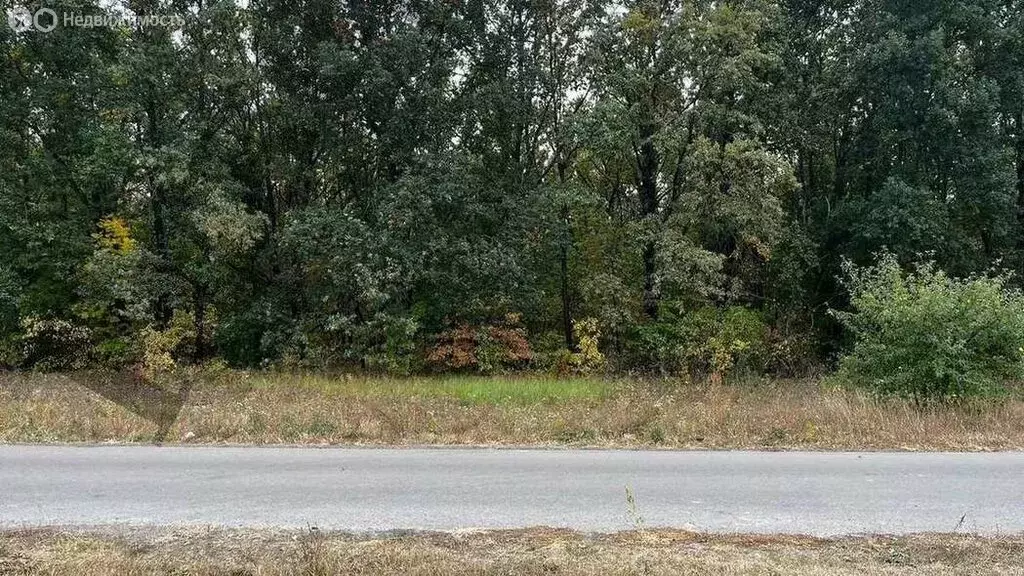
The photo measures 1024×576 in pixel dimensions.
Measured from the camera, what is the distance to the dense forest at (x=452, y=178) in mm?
19859

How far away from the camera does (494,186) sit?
851 inches

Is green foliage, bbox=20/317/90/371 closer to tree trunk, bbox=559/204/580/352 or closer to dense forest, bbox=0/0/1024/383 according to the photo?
dense forest, bbox=0/0/1024/383

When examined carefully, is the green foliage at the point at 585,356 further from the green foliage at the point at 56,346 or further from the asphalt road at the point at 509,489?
the green foliage at the point at 56,346

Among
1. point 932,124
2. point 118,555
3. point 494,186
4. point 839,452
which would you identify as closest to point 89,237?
point 494,186

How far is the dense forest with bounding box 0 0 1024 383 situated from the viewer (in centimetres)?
1986

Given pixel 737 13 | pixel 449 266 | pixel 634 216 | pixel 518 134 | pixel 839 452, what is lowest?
pixel 839 452

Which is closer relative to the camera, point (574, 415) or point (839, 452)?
point (839, 452)

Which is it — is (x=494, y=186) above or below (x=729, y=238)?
above

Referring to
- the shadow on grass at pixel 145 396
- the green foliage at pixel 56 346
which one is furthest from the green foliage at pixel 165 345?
the green foliage at pixel 56 346

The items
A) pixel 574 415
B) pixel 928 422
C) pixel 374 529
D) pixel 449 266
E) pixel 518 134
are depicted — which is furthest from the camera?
pixel 518 134

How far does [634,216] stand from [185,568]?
827 inches

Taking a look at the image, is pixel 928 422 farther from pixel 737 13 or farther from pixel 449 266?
pixel 737 13

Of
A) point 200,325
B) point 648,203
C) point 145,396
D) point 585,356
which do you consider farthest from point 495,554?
point 648,203

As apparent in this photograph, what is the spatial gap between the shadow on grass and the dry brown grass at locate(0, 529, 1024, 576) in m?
4.31
